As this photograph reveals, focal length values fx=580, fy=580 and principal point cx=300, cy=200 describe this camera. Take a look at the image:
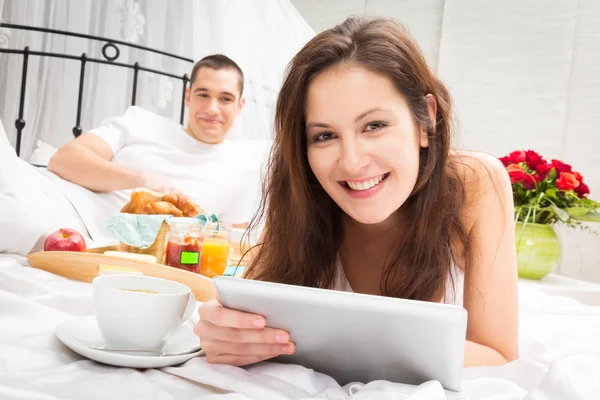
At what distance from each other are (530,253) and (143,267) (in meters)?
1.59

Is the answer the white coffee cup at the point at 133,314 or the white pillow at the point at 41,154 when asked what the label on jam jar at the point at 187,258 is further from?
the white pillow at the point at 41,154

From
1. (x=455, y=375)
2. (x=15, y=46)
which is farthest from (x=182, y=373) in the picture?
(x=15, y=46)

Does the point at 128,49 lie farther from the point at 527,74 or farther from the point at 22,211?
the point at 527,74

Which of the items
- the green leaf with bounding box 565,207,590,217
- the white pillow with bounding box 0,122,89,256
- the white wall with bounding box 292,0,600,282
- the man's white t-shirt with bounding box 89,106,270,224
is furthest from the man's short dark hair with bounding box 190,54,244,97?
the green leaf with bounding box 565,207,590,217

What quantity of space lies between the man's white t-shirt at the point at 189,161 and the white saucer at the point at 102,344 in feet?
5.41

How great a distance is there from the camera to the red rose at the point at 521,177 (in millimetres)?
2354

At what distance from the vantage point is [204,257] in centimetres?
155

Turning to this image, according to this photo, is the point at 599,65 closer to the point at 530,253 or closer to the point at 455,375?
the point at 530,253

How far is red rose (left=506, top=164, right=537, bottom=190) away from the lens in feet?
7.72

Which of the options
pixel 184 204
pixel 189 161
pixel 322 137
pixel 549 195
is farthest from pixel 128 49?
pixel 322 137

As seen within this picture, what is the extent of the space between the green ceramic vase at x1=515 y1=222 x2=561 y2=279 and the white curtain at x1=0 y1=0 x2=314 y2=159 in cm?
139

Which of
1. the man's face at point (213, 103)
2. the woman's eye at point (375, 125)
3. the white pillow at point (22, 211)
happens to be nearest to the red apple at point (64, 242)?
the white pillow at point (22, 211)

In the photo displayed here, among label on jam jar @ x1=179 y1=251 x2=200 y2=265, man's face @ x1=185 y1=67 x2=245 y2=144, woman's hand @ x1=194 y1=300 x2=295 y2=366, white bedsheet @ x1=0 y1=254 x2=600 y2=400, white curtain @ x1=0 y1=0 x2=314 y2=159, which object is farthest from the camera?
white curtain @ x1=0 y1=0 x2=314 y2=159

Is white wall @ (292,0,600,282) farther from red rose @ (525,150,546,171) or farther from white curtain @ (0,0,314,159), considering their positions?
white curtain @ (0,0,314,159)
